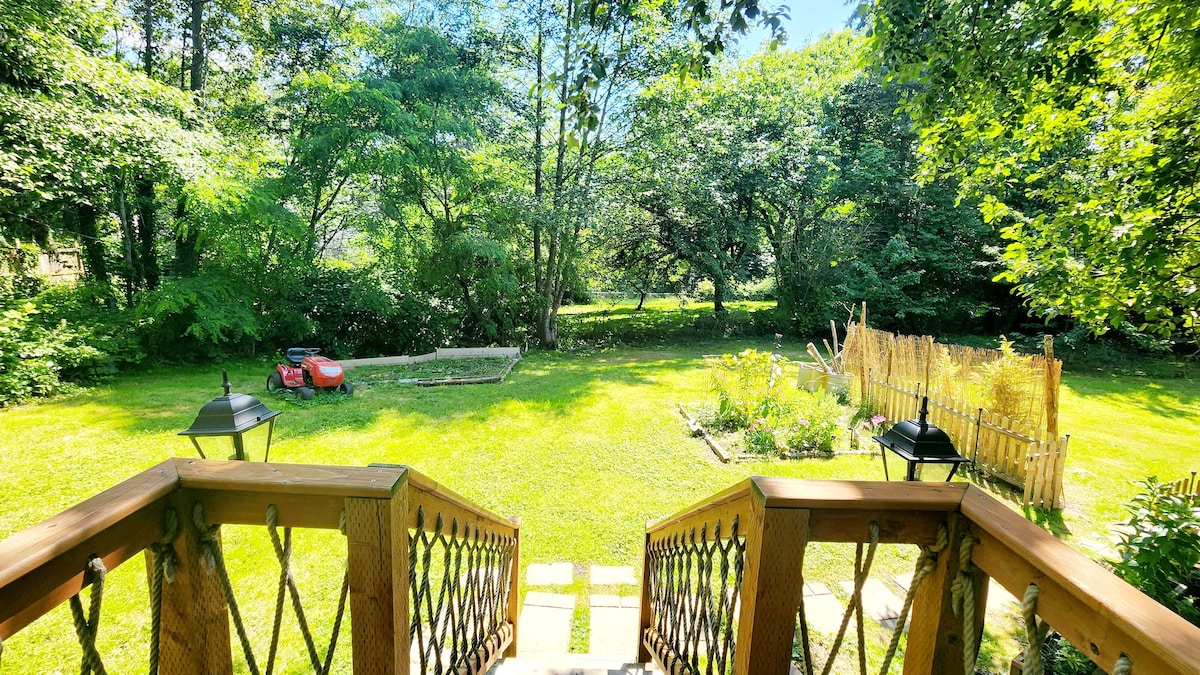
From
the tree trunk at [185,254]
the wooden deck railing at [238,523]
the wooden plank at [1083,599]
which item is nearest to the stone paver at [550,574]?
the wooden deck railing at [238,523]

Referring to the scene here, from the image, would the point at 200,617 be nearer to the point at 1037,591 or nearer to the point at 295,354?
the point at 1037,591

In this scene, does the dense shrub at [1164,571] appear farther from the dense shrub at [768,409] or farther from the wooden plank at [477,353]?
the wooden plank at [477,353]

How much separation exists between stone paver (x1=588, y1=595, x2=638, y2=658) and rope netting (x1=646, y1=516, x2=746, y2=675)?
1.40 ft

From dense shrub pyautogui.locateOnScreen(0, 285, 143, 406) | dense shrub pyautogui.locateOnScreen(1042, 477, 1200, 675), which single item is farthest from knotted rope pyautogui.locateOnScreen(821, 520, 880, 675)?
dense shrub pyautogui.locateOnScreen(0, 285, 143, 406)

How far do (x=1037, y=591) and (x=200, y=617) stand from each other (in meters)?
1.55

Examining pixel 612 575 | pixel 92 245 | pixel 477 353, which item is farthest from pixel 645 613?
pixel 92 245

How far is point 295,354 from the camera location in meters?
7.76

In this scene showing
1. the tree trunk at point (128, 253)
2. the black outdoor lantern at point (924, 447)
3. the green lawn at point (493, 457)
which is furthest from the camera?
the tree trunk at point (128, 253)

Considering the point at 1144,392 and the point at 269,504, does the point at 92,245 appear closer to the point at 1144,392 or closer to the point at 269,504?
the point at 269,504

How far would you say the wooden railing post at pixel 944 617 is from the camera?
921mm

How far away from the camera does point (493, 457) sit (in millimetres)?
5633

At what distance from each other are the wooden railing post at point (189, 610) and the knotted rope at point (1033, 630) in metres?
1.46

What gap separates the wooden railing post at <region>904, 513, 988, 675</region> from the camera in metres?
0.92

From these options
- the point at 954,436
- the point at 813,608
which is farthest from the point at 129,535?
the point at 954,436
